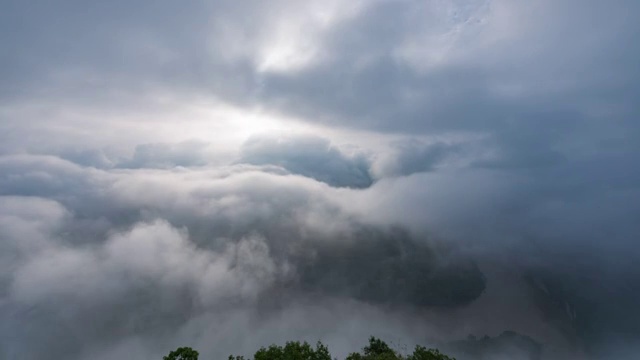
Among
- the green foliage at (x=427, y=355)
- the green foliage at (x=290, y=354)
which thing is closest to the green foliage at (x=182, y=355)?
the green foliage at (x=290, y=354)

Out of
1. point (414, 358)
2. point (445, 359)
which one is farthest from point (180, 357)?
point (445, 359)

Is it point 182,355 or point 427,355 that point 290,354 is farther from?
point 427,355

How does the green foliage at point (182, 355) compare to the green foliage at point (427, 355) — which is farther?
the green foliage at point (427, 355)

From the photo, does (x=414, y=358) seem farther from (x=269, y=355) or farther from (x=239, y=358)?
(x=239, y=358)

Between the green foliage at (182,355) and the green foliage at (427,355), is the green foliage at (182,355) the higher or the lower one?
the higher one

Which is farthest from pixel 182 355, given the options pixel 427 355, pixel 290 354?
pixel 427 355

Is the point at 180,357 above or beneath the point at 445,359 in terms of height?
above

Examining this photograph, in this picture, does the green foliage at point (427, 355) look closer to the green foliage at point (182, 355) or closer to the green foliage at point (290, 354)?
the green foliage at point (290, 354)

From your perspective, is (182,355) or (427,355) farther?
(427,355)

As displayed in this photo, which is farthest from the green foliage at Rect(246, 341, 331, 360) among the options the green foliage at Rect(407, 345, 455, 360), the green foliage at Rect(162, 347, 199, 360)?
the green foliage at Rect(407, 345, 455, 360)

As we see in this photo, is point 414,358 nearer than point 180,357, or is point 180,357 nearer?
point 180,357

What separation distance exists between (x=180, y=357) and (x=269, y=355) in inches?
606

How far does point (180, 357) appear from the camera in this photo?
64812 mm

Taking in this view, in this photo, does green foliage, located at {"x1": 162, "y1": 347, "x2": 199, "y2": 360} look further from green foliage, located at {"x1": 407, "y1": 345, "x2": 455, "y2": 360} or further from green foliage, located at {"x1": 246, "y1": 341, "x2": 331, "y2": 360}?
green foliage, located at {"x1": 407, "y1": 345, "x2": 455, "y2": 360}
